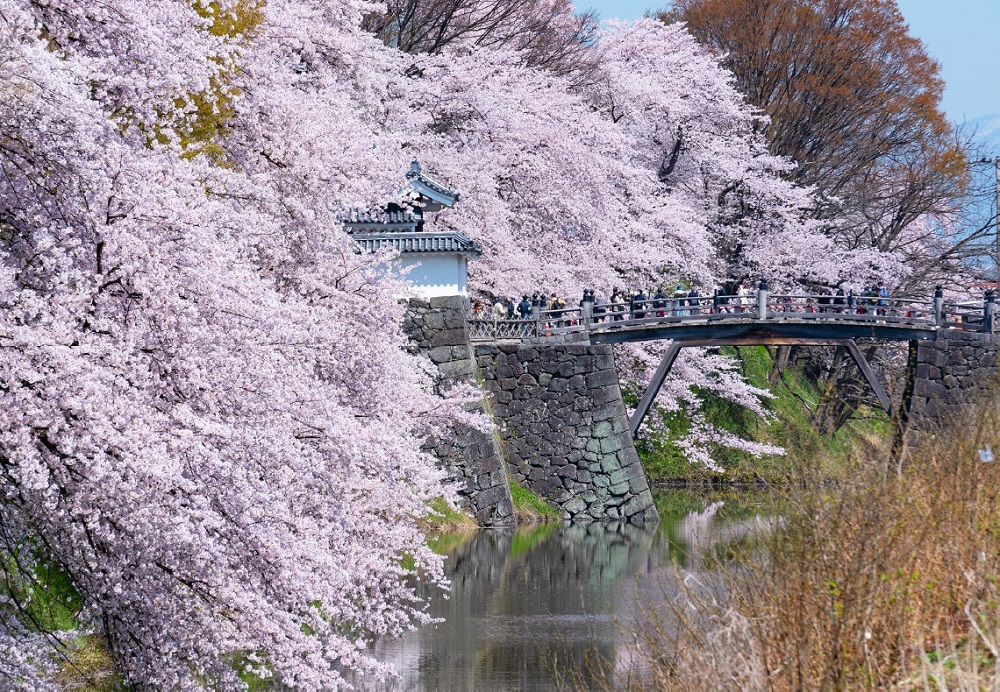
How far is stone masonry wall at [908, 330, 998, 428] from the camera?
94.7 feet

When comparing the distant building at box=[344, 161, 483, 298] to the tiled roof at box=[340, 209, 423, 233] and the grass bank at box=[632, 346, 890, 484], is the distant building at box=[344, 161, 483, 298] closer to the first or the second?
the tiled roof at box=[340, 209, 423, 233]

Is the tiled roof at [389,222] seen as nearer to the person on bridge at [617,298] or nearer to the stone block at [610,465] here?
the stone block at [610,465]

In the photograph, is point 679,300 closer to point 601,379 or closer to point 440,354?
point 601,379

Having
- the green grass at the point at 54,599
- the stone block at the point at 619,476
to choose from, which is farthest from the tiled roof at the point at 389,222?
the green grass at the point at 54,599

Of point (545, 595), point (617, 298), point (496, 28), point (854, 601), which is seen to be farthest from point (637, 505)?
point (854, 601)

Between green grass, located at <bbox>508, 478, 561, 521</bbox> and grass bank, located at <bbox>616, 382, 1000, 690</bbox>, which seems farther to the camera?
green grass, located at <bbox>508, 478, 561, 521</bbox>

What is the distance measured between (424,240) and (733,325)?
7795mm

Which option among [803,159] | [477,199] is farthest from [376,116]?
[803,159]

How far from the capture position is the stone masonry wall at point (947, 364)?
1137 inches

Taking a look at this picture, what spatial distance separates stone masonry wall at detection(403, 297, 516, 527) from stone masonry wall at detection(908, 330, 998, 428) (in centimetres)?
941

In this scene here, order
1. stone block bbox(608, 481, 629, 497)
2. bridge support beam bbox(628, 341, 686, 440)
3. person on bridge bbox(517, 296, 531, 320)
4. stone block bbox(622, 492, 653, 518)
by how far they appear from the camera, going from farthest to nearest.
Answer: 1. bridge support beam bbox(628, 341, 686, 440)
2. person on bridge bbox(517, 296, 531, 320)
3. stone block bbox(608, 481, 629, 497)
4. stone block bbox(622, 492, 653, 518)

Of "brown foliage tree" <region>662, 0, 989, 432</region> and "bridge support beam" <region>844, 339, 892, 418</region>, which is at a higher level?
"brown foliage tree" <region>662, 0, 989, 432</region>

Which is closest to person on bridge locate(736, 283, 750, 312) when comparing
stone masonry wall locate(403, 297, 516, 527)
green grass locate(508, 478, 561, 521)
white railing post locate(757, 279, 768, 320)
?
white railing post locate(757, 279, 768, 320)

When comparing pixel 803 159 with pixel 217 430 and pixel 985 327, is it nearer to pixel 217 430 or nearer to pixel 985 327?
pixel 985 327
